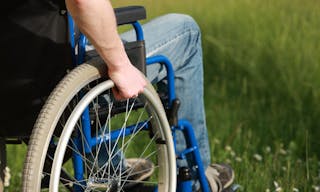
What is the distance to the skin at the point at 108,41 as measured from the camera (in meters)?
2.94

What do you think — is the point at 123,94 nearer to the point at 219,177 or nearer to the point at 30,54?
the point at 30,54

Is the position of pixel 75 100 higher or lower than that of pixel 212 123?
higher

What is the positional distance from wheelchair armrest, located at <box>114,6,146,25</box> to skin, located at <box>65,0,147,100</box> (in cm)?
23

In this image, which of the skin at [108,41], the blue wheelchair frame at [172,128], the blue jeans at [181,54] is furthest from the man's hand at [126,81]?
the blue jeans at [181,54]

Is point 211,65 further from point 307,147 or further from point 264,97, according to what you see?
point 307,147

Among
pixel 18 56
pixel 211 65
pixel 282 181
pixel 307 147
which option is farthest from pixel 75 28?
pixel 211 65

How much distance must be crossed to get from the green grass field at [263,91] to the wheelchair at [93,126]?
86cm

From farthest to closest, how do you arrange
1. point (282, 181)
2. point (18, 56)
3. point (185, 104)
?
point (282, 181) < point (185, 104) < point (18, 56)

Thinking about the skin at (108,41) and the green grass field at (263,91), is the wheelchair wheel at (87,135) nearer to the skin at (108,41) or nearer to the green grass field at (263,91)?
the skin at (108,41)

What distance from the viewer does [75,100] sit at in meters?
3.22

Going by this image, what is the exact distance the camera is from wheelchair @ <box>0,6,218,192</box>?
9.75 feet

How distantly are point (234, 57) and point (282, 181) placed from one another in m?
1.94

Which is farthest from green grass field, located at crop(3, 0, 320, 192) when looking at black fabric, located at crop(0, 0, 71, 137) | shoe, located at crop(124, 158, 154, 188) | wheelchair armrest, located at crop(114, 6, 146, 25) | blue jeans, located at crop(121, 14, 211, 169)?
black fabric, located at crop(0, 0, 71, 137)

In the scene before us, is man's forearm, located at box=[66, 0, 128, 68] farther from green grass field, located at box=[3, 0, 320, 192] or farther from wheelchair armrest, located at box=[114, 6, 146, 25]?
green grass field, located at box=[3, 0, 320, 192]
